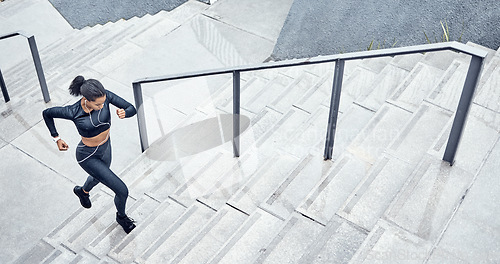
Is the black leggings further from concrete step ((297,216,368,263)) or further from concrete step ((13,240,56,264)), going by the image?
concrete step ((297,216,368,263))

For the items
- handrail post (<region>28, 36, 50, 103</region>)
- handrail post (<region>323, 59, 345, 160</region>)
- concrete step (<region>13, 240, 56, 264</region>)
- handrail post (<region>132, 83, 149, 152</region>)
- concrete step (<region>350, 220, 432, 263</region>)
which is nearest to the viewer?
concrete step (<region>350, 220, 432, 263</region>)

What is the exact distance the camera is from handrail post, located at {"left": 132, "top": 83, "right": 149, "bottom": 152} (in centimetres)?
472

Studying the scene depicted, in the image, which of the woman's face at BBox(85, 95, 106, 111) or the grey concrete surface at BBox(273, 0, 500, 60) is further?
the grey concrete surface at BBox(273, 0, 500, 60)

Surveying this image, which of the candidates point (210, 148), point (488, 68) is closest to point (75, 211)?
point (210, 148)

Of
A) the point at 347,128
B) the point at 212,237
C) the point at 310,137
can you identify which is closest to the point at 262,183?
the point at 310,137

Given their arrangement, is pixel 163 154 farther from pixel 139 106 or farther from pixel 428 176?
pixel 428 176

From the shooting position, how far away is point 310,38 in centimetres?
652

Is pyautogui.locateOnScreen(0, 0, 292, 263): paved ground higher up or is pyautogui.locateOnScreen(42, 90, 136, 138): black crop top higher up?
pyautogui.locateOnScreen(42, 90, 136, 138): black crop top

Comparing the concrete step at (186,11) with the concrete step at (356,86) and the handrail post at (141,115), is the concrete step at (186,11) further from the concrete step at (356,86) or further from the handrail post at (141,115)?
the concrete step at (356,86)

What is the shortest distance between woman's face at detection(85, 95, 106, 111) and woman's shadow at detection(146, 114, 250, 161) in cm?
99

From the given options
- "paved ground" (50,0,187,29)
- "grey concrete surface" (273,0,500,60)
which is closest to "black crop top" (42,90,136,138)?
"grey concrete surface" (273,0,500,60)

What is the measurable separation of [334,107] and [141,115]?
201cm

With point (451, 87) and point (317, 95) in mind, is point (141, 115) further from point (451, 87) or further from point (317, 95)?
point (451, 87)

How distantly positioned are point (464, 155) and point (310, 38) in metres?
3.45
